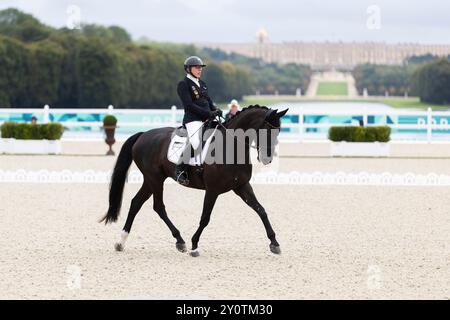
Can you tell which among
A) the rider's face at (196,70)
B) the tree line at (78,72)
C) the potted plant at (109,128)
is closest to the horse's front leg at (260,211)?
the rider's face at (196,70)

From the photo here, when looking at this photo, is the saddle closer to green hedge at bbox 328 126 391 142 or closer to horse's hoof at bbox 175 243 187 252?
horse's hoof at bbox 175 243 187 252

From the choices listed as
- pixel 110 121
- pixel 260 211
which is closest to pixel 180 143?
pixel 260 211

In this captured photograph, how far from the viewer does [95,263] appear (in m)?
8.80

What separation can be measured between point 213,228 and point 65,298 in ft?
14.0

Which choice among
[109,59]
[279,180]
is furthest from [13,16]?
[279,180]

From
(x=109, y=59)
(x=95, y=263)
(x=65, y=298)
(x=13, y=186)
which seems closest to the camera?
(x=65, y=298)

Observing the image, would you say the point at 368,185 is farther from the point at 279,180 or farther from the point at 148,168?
the point at 148,168

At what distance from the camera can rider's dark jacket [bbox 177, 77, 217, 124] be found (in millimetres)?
9359

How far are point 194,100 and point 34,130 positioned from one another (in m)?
16.7

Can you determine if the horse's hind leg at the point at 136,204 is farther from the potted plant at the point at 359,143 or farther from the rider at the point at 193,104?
the potted plant at the point at 359,143

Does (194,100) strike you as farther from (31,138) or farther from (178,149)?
(31,138)

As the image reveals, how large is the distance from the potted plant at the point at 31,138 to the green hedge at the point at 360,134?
23.5ft

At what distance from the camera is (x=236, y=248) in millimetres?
9703

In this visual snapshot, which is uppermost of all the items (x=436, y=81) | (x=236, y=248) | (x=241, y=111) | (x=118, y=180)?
(x=241, y=111)
